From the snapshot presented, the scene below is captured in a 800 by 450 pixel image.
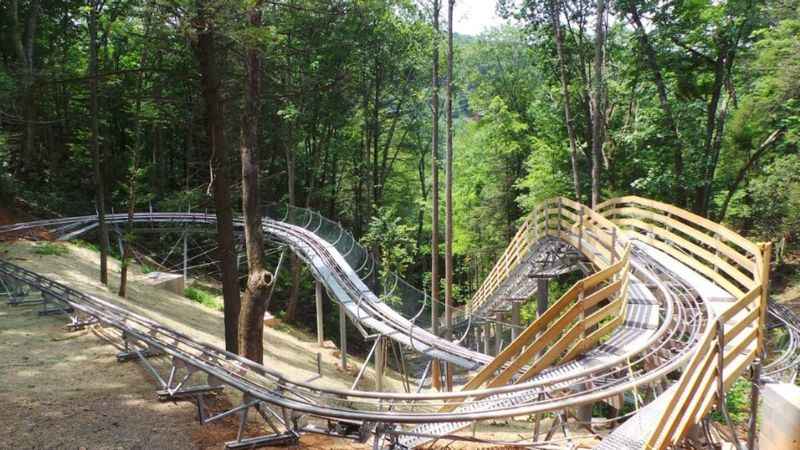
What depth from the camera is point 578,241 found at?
12.5m

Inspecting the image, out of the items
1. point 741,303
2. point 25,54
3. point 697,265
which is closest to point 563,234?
point 697,265

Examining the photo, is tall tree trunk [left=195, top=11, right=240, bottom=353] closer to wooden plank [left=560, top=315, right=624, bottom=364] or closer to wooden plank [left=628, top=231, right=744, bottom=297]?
wooden plank [left=560, top=315, right=624, bottom=364]

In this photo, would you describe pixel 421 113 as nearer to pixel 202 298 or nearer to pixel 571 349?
pixel 202 298

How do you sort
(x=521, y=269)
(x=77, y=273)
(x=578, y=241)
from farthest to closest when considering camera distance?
(x=77, y=273) < (x=521, y=269) < (x=578, y=241)

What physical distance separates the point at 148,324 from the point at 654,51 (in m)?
17.7

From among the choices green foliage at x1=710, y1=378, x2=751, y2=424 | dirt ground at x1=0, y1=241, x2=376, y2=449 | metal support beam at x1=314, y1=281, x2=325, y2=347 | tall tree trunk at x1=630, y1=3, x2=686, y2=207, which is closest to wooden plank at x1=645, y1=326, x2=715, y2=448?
dirt ground at x1=0, y1=241, x2=376, y2=449

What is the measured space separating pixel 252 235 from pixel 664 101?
48.9ft

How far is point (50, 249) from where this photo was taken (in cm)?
1631

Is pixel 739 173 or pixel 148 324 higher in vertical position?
pixel 739 173

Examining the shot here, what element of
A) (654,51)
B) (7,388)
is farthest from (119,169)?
(654,51)

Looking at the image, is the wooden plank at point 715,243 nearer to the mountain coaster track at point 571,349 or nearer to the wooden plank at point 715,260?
the mountain coaster track at point 571,349

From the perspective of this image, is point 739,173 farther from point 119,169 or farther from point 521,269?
point 119,169

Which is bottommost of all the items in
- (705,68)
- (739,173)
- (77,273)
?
(77,273)

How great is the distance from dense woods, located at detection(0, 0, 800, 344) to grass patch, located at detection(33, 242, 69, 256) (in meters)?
3.18
